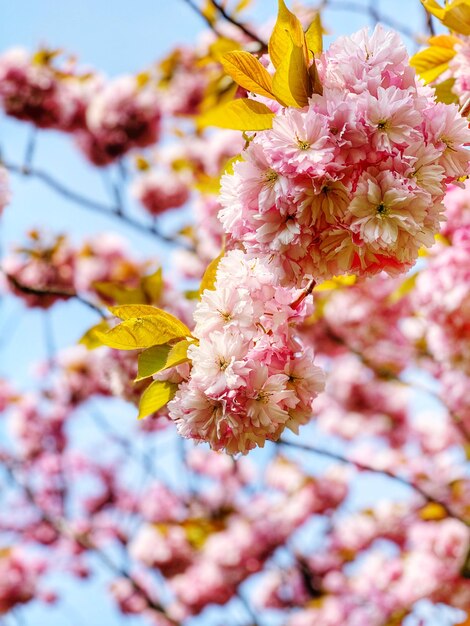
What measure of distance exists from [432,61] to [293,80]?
2.23 ft

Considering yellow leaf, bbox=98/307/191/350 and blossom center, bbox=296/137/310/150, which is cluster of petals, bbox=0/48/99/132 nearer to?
yellow leaf, bbox=98/307/191/350

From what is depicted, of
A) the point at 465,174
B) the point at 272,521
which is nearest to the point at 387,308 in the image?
the point at 272,521

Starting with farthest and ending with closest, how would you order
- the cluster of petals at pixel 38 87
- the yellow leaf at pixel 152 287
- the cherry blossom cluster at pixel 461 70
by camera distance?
the cluster of petals at pixel 38 87 < the yellow leaf at pixel 152 287 < the cherry blossom cluster at pixel 461 70

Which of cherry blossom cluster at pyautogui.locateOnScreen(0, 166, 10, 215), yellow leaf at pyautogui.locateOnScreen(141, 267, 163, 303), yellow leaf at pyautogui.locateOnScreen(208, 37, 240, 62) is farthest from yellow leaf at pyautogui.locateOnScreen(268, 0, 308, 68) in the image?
cherry blossom cluster at pyautogui.locateOnScreen(0, 166, 10, 215)

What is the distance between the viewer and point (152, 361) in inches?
39.2

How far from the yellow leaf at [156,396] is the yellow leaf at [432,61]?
0.89 metres

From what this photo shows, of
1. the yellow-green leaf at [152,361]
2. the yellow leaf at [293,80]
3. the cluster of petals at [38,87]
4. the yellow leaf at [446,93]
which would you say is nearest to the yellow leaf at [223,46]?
the yellow leaf at [446,93]

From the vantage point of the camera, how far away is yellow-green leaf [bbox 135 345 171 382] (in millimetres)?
982

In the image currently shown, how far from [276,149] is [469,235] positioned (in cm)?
128

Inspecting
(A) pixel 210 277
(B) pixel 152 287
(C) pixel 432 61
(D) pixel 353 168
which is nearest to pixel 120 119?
(B) pixel 152 287

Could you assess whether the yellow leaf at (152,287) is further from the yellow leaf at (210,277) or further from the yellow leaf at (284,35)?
the yellow leaf at (284,35)

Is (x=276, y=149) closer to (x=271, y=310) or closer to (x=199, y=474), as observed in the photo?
(x=271, y=310)

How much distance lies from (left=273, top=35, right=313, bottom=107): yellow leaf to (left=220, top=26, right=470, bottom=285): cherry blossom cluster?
0.02 m

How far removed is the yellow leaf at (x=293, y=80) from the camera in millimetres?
902
